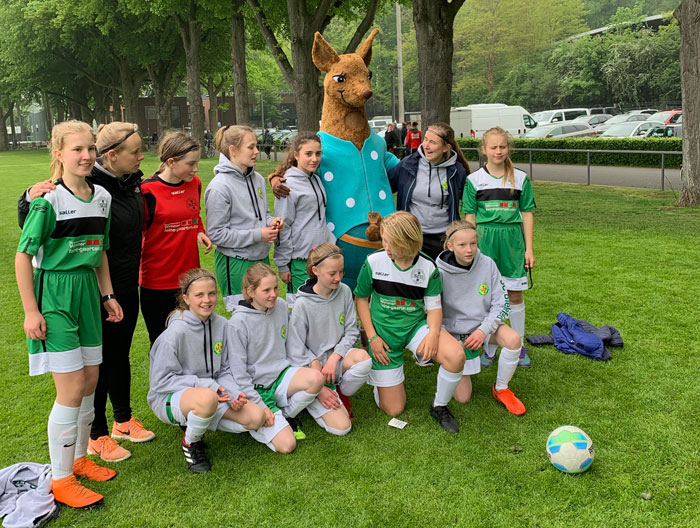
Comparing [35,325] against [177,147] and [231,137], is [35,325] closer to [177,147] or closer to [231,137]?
[177,147]

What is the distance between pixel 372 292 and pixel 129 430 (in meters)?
1.85

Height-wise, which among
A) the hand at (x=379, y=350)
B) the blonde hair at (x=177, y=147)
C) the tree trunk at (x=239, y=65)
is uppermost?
the tree trunk at (x=239, y=65)

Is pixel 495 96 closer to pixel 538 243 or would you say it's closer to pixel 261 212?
pixel 538 243

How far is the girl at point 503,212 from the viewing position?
493 cm

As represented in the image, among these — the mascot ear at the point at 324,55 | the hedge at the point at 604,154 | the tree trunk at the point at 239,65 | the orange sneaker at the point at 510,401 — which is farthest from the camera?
the tree trunk at the point at 239,65

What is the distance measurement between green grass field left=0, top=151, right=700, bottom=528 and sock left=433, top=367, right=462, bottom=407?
0.62 ft

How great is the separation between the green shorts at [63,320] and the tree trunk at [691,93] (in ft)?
36.2

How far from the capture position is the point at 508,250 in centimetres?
498

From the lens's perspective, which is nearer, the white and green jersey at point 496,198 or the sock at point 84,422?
the sock at point 84,422

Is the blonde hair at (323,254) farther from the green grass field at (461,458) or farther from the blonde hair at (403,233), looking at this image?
the green grass field at (461,458)

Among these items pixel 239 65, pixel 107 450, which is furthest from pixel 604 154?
pixel 107 450

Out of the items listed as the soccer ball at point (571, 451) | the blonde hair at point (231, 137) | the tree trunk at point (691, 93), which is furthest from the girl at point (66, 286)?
the tree trunk at point (691, 93)

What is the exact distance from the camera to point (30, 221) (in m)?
3.12

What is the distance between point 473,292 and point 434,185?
993 mm
